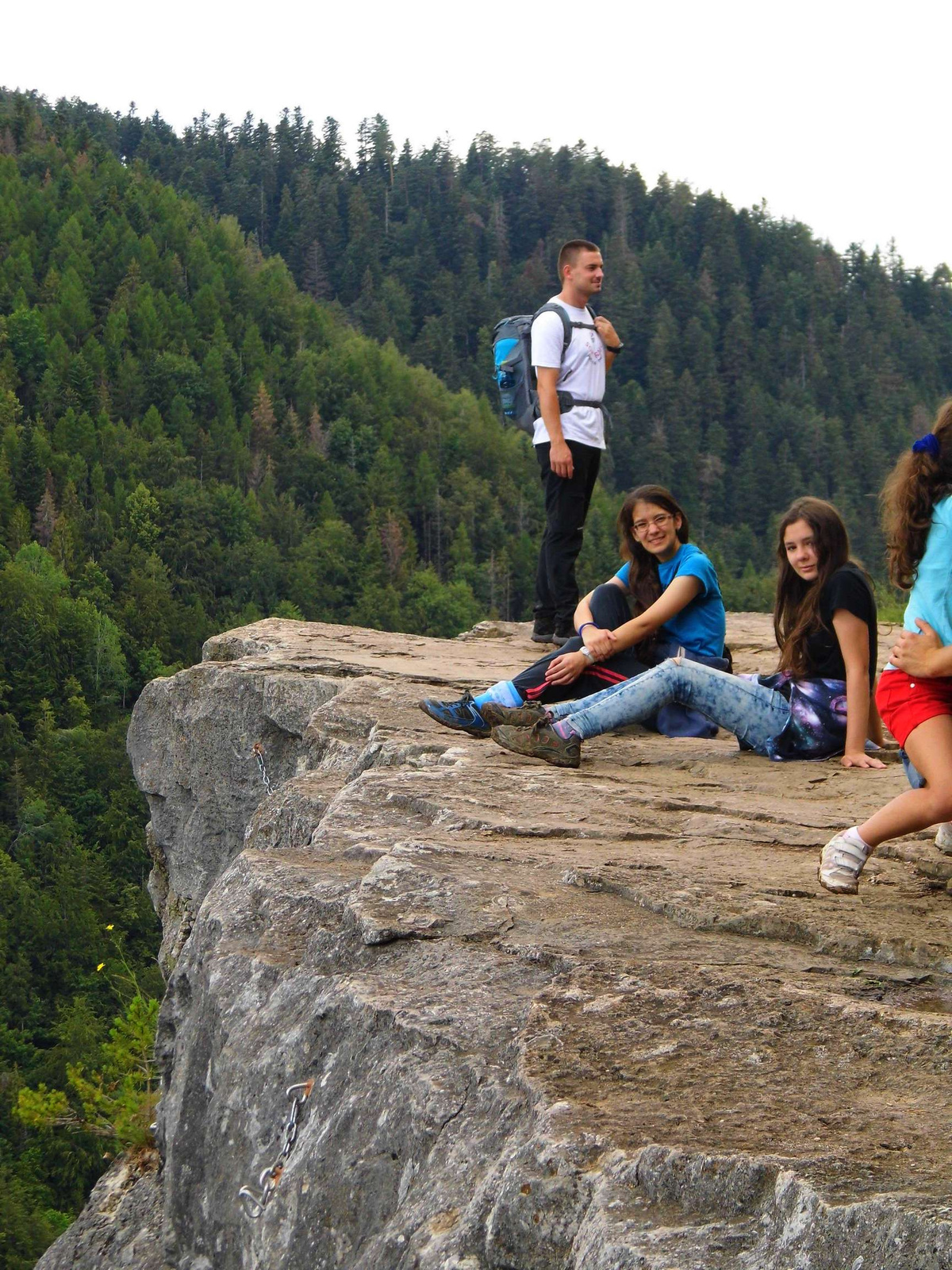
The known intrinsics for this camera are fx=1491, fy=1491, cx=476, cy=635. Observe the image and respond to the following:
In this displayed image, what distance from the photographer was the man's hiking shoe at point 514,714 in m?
5.14

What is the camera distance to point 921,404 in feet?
395

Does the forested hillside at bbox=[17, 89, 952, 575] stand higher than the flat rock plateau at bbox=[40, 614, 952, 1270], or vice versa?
the forested hillside at bbox=[17, 89, 952, 575]

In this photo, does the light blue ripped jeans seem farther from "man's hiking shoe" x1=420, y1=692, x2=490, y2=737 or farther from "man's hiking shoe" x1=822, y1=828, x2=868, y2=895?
"man's hiking shoe" x1=822, y1=828, x2=868, y2=895

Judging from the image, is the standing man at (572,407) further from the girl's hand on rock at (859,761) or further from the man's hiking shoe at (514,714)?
the girl's hand on rock at (859,761)

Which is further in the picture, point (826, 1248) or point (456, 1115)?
point (456, 1115)

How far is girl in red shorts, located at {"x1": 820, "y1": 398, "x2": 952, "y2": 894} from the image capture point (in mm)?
3213

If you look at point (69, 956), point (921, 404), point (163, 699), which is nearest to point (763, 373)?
point (921, 404)

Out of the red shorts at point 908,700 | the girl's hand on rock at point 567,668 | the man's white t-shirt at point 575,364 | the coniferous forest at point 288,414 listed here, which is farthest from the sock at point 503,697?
the coniferous forest at point 288,414

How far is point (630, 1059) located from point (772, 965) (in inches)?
21.0

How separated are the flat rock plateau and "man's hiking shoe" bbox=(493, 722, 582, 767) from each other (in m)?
0.05

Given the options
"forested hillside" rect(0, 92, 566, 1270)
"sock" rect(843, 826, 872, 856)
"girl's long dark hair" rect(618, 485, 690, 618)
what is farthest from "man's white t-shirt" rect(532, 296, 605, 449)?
"forested hillside" rect(0, 92, 566, 1270)

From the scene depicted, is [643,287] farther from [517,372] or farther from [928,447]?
[928,447]

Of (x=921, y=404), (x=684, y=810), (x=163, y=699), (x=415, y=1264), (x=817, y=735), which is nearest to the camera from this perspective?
(x=415, y=1264)

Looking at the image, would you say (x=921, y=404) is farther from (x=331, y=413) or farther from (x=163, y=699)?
(x=163, y=699)
